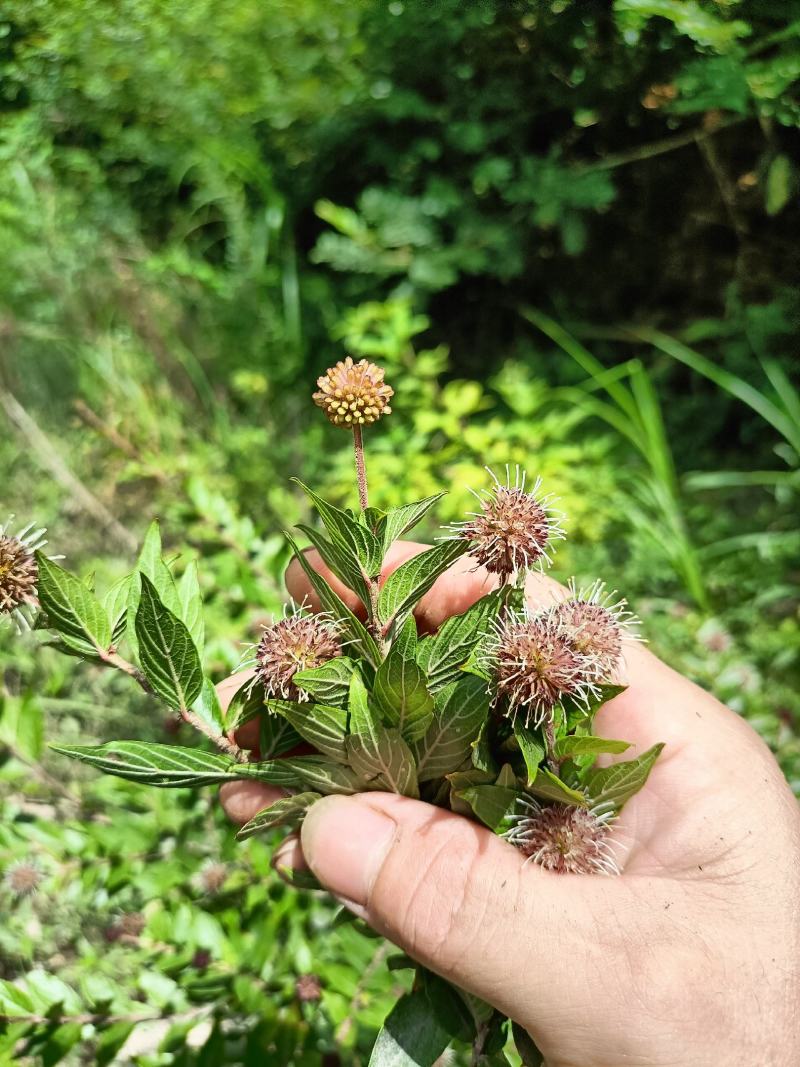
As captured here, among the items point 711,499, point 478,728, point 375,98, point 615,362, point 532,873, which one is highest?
point 375,98

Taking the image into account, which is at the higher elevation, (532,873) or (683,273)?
(532,873)

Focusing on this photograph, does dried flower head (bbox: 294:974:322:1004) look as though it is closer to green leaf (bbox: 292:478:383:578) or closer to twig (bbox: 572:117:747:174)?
green leaf (bbox: 292:478:383:578)

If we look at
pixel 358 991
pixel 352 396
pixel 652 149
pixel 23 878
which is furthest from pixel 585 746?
pixel 652 149

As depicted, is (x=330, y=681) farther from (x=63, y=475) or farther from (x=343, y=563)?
(x=63, y=475)

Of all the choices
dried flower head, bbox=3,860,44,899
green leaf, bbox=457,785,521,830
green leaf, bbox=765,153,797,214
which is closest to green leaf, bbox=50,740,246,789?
green leaf, bbox=457,785,521,830

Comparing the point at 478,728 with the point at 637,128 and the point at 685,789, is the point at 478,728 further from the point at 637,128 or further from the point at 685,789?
the point at 637,128

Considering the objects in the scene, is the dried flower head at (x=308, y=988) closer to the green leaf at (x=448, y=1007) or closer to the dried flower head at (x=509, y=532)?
the green leaf at (x=448, y=1007)

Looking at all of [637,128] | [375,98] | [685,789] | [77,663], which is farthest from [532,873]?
[375,98]
